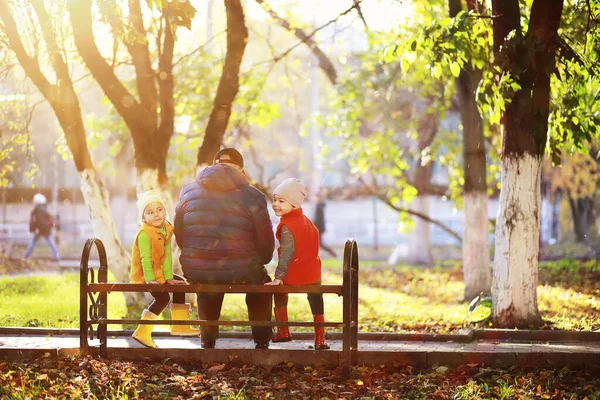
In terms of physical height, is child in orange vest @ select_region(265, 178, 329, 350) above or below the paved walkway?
above

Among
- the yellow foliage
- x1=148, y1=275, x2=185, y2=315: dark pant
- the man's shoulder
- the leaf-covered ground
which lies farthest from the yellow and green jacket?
the yellow foliage

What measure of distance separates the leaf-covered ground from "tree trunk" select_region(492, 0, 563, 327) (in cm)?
273

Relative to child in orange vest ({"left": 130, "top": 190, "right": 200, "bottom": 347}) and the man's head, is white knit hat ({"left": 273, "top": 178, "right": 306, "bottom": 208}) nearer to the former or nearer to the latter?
the man's head

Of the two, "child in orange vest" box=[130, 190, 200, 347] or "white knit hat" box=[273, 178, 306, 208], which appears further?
"child in orange vest" box=[130, 190, 200, 347]

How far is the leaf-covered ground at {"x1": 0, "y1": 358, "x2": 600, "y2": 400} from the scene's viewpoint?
23.1 ft

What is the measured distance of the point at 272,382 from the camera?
7.49 meters

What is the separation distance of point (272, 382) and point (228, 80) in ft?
18.4

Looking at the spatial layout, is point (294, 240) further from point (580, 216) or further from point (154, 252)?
point (580, 216)

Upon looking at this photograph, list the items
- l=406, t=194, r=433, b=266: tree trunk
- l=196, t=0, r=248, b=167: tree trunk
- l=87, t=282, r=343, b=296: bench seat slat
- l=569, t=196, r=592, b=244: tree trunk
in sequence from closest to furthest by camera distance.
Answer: l=87, t=282, r=343, b=296: bench seat slat, l=196, t=0, r=248, b=167: tree trunk, l=406, t=194, r=433, b=266: tree trunk, l=569, t=196, r=592, b=244: tree trunk

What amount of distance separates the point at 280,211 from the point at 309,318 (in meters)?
5.23

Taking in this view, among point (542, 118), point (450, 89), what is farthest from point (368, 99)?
point (542, 118)

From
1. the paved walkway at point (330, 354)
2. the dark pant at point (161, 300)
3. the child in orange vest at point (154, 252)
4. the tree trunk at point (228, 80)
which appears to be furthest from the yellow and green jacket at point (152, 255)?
the tree trunk at point (228, 80)

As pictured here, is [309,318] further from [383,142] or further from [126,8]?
[383,142]

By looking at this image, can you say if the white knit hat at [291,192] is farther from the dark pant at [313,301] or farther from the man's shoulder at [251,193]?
the dark pant at [313,301]
